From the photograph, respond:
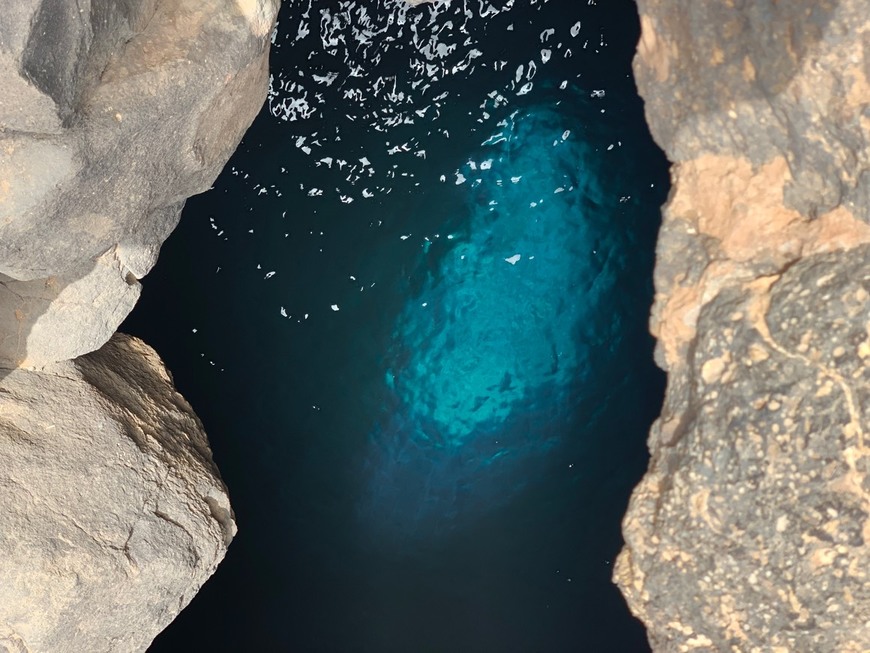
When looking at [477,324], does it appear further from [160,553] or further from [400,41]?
[160,553]

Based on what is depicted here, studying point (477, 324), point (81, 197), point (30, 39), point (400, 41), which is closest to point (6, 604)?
point (81, 197)

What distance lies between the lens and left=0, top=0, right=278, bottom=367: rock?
1098 millimetres

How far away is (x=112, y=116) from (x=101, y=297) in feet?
1.67

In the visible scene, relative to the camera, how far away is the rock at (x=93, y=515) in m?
1.56

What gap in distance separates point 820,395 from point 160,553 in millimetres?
1239

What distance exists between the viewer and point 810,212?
1059mm

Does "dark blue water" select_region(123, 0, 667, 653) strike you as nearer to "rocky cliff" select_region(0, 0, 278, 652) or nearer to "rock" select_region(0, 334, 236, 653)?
"rocky cliff" select_region(0, 0, 278, 652)

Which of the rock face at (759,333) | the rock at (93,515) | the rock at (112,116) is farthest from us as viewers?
the rock at (93,515)

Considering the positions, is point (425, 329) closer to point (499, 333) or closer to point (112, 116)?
point (499, 333)

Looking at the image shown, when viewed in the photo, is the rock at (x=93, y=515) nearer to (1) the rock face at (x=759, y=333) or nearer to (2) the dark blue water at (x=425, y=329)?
(2) the dark blue water at (x=425, y=329)

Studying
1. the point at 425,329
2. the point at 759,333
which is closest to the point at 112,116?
the point at 759,333

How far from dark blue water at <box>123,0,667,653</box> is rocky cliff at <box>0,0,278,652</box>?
0.45 meters

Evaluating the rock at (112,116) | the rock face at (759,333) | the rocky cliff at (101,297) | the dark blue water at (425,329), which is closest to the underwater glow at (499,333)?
the dark blue water at (425,329)

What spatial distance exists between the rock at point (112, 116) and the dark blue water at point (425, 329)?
0.72m
